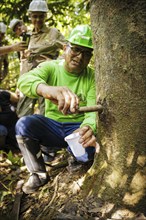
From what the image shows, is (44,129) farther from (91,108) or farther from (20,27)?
(20,27)

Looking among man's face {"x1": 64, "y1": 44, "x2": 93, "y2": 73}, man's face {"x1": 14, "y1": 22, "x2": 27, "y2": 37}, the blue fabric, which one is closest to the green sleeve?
man's face {"x1": 64, "y1": 44, "x2": 93, "y2": 73}

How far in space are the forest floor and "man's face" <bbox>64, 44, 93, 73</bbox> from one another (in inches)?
39.0

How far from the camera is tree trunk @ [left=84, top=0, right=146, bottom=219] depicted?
1.76 meters

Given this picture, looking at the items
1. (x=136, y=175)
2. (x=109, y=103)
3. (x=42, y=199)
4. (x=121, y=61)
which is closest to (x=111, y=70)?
(x=121, y=61)

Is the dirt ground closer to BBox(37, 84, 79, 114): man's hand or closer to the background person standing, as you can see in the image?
BBox(37, 84, 79, 114): man's hand

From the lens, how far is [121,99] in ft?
6.19

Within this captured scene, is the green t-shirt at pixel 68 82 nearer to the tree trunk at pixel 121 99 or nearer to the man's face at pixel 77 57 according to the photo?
the man's face at pixel 77 57

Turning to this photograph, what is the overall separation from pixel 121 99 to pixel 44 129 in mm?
1093

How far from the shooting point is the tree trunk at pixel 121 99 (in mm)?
1765

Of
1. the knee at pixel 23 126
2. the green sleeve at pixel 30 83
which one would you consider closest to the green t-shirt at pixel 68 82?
the green sleeve at pixel 30 83

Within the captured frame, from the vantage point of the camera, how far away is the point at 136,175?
189 centimetres

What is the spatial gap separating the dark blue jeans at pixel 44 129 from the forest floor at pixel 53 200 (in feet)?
1.04

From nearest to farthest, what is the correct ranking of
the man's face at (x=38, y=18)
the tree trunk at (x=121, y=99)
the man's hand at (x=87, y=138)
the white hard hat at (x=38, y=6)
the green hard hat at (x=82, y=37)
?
the tree trunk at (x=121, y=99)
the man's hand at (x=87, y=138)
the green hard hat at (x=82, y=37)
the white hard hat at (x=38, y=6)
the man's face at (x=38, y=18)

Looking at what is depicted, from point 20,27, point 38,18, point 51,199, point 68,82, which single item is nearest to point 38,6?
point 38,18
